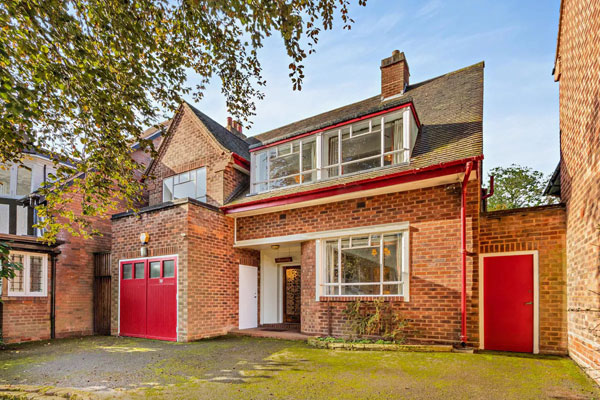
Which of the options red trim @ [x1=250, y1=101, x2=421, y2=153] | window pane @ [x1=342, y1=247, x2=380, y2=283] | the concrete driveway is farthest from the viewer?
red trim @ [x1=250, y1=101, x2=421, y2=153]

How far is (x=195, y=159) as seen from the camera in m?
11.1

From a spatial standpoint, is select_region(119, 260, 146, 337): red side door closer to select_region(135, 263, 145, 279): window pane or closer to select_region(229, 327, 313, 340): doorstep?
select_region(135, 263, 145, 279): window pane

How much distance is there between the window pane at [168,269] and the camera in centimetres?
878

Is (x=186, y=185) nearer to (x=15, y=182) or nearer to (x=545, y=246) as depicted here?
(x=15, y=182)

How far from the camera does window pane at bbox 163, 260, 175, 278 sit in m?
8.78

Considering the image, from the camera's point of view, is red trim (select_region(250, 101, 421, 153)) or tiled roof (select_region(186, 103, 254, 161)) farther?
tiled roof (select_region(186, 103, 254, 161))

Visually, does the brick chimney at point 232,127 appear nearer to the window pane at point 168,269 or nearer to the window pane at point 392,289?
the window pane at point 168,269

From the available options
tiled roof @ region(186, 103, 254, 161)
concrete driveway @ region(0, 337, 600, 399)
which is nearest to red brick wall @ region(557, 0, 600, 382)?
concrete driveway @ region(0, 337, 600, 399)

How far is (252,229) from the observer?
9641 millimetres

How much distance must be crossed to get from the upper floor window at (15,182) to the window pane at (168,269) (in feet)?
19.1

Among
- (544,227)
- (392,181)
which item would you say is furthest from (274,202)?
(544,227)

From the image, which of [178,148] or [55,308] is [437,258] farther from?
[55,308]

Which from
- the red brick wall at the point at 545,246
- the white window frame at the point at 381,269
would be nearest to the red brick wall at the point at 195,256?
the white window frame at the point at 381,269

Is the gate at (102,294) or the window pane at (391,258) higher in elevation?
the window pane at (391,258)
